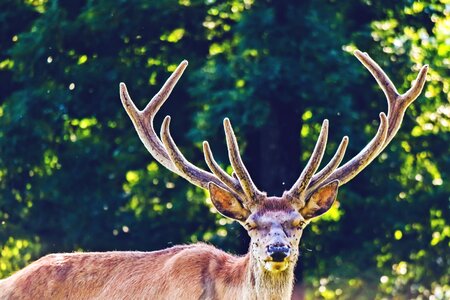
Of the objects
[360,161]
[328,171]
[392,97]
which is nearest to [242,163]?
[328,171]

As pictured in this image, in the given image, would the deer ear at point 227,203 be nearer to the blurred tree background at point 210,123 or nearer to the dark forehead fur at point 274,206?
the dark forehead fur at point 274,206

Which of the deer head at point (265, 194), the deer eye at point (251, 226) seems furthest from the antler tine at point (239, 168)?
the deer eye at point (251, 226)

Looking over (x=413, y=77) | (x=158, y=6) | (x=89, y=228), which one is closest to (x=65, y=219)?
(x=89, y=228)

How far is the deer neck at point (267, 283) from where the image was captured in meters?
11.3

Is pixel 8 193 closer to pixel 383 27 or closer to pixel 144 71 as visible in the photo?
pixel 144 71

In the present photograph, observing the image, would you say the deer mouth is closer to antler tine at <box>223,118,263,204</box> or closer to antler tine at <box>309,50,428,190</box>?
antler tine at <box>223,118,263,204</box>

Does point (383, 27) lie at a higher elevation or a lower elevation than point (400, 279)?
higher

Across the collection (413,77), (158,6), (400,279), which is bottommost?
(400,279)

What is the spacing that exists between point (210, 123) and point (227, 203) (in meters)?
8.01

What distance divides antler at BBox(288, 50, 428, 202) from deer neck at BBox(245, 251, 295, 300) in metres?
0.66

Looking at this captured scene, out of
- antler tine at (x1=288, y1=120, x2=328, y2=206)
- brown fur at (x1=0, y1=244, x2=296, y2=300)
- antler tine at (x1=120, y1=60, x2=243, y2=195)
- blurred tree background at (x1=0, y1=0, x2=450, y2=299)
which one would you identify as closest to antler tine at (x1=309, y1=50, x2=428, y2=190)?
antler tine at (x1=288, y1=120, x2=328, y2=206)

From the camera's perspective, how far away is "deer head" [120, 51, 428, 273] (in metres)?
11.2

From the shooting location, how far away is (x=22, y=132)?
21.7m

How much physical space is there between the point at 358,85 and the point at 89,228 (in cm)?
442
